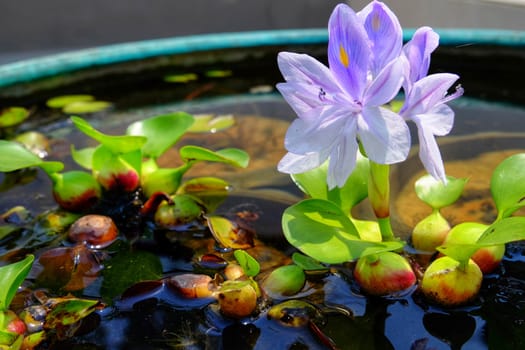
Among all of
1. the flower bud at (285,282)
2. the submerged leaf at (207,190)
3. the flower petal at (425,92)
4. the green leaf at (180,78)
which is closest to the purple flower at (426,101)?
the flower petal at (425,92)

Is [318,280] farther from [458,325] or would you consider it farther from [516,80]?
[516,80]

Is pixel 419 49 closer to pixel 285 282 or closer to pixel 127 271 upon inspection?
pixel 285 282

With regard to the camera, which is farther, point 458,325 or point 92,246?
point 92,246

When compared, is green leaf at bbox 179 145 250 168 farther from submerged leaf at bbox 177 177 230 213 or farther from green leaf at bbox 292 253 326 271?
green leaf at bbox 292 253 326 271

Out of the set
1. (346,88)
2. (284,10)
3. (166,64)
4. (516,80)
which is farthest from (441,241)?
(284,10)

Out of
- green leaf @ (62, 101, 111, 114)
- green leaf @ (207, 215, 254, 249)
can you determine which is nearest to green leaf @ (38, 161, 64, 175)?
green leaf @ (207, 215, 254, 249)

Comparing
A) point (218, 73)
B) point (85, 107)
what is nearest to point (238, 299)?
point (85, 107)
